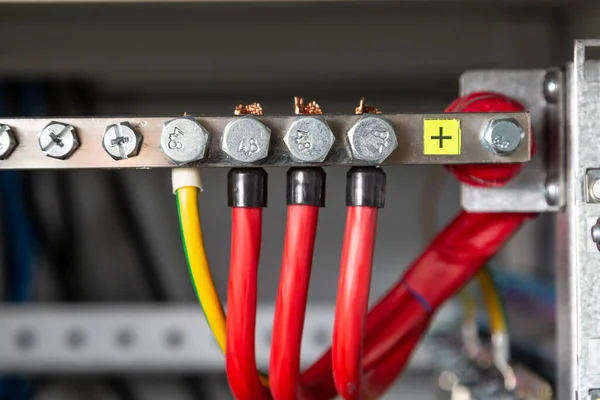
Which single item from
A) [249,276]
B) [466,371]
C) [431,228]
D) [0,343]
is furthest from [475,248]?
[0,343]

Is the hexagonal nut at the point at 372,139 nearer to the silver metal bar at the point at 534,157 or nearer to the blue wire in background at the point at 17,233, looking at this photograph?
the silver metal bar at the point at 534,157

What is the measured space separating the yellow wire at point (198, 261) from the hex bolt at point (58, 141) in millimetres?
88

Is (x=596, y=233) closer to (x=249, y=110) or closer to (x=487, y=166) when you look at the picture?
(x=487, y=166)

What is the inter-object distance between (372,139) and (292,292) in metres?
0.13

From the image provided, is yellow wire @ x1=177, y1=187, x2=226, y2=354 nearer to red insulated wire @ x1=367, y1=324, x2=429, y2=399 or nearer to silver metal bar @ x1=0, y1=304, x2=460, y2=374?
red insulated wire @ x1=367, y1=324, x2=429, y2=399

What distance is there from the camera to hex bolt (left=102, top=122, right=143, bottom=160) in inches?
19.8

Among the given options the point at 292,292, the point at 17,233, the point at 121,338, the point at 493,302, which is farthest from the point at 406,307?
the point at 17,233

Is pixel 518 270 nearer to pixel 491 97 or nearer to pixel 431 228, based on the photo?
pixel 431 228

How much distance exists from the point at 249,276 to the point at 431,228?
86cm

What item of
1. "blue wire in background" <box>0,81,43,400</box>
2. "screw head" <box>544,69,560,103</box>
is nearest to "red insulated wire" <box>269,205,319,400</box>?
"screw head" <box>544,69,560,103</box>

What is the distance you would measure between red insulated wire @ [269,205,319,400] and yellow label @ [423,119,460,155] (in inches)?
3.9

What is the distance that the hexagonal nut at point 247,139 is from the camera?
492 mm

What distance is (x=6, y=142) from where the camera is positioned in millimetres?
504

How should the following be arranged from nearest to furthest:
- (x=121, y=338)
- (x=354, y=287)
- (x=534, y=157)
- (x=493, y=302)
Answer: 1. (x=354, y=287)
2. (x=534, y=157)
3. (x=493, y=302)
4. (x=121, y=338)
